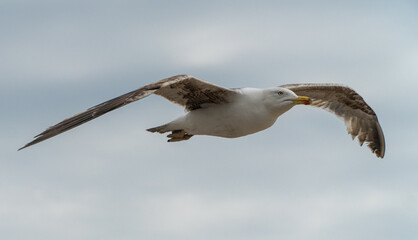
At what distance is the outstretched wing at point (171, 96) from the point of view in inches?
700

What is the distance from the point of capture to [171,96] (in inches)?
830

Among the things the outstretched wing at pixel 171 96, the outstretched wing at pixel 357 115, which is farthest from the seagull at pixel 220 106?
the outstretched wing at pixel 357 115

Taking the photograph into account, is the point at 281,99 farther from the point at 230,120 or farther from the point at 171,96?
the point at 171,96

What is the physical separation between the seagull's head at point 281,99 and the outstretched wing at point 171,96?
104cm

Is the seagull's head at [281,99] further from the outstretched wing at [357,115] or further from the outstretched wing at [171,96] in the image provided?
the outstretched wing at [357,115]

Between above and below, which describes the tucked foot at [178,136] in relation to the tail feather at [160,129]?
below

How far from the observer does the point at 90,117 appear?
17.9 m

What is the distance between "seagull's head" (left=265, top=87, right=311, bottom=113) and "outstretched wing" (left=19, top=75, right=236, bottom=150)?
1043mm

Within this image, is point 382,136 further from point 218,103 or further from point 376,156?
point 218,103

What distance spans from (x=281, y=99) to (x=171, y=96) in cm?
322

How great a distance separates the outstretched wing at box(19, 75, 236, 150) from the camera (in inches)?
700

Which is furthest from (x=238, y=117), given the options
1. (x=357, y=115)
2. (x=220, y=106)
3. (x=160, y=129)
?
(x=357, y=115)

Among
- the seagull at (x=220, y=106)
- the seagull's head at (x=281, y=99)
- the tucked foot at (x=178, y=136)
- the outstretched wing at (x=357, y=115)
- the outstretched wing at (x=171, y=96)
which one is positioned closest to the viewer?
the outstretched wing at (x=171, y=96)

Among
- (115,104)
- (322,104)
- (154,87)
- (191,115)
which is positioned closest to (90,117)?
(115,104)
